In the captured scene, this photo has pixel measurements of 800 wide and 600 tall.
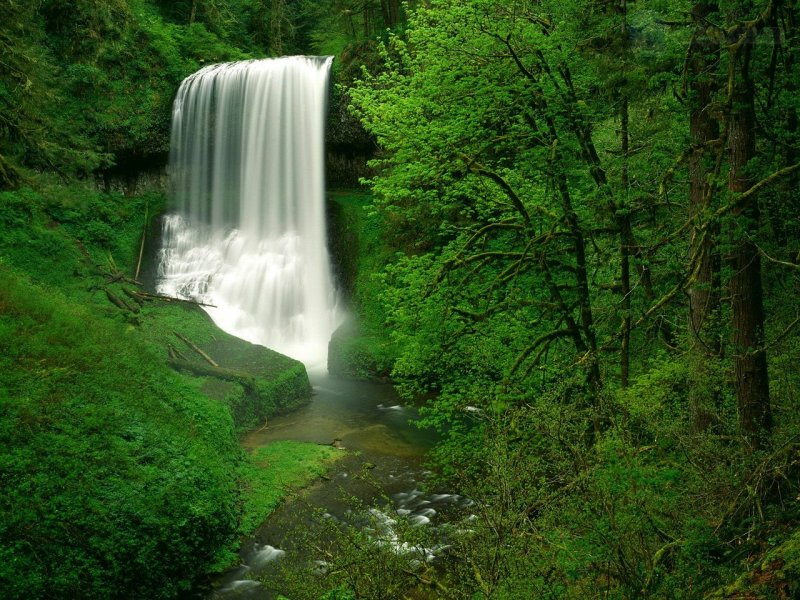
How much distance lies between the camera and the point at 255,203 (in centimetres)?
2064

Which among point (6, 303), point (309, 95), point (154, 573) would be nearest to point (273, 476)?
point (154, 573)

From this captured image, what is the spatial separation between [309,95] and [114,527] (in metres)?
16.6

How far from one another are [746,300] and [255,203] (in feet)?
59.1

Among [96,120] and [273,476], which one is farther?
[96,120]

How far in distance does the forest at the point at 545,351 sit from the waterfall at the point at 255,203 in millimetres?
5943

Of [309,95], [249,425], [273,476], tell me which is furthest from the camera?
[309,95]

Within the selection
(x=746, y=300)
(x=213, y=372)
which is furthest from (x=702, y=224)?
(x=213, y=372)

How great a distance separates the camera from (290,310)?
60.8 feet

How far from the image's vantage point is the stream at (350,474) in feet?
24.3

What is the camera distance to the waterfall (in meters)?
18.6

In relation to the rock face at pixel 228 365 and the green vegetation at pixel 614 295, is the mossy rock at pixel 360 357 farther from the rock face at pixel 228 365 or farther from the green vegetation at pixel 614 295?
the green vegetation at pixel 614 295

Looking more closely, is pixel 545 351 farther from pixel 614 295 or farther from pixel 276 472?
pixel 276 472

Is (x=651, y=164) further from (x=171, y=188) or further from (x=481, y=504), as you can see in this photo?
(x=171, y=188)

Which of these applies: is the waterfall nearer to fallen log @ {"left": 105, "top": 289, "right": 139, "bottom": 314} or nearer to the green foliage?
fallen log @ {"left": 105, "top": 289, "right": 139, "bottom": 314}
